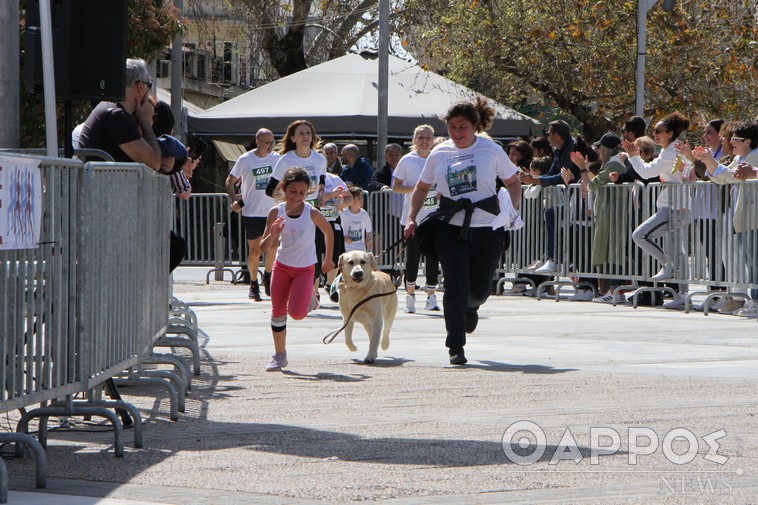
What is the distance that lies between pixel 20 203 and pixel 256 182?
1071 centimetres

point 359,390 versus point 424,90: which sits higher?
point 424,90

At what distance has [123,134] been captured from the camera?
8062 mm

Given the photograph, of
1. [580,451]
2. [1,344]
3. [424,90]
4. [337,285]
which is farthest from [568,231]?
[1,344]

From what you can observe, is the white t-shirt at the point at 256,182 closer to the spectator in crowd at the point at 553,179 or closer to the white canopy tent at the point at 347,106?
the spectator in crowd at the point at 553,179

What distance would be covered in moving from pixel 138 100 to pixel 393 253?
1175 cm

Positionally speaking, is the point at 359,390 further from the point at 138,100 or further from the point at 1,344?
the point at 1,344

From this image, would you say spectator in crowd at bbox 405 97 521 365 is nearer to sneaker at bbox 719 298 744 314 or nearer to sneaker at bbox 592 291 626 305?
sneaker at bbox 719 298 744 314

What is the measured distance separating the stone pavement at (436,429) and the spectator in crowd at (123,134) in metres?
1.48

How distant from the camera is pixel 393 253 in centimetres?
2022

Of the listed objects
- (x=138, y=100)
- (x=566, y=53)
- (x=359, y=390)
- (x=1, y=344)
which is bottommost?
(x=359, y=390)

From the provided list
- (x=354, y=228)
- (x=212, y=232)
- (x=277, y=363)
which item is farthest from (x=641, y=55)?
(x=277, y=363)

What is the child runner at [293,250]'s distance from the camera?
405 inches

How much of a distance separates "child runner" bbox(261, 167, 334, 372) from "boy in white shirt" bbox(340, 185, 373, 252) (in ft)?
17.7

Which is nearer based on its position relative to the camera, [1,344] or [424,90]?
[1,344]
